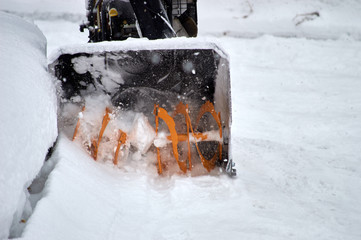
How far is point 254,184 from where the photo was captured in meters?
2.13

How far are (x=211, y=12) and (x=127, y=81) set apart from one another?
7.16 m

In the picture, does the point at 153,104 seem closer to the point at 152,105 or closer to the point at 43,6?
the point at 152,105

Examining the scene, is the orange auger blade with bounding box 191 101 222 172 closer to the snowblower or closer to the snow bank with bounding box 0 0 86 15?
the snowblower

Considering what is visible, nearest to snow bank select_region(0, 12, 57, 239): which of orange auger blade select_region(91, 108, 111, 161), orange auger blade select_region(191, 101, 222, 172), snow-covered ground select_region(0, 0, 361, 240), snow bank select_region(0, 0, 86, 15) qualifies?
snow-covered ground select_region(0, 0, 361, 240)

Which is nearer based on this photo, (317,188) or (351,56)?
(317,188)

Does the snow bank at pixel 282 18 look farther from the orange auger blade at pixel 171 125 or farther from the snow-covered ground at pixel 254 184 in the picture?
the orange auger blade at pixel 171 125

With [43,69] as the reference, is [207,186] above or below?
below

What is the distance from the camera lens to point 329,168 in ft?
8.61

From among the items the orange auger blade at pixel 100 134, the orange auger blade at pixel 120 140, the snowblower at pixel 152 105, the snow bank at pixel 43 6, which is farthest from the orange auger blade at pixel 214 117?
the snow bank at pixel 43 6

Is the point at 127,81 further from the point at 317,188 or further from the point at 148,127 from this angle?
the point at 317,188

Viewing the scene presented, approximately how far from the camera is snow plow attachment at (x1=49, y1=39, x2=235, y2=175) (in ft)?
7.54

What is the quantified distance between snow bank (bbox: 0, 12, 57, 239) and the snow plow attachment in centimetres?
41

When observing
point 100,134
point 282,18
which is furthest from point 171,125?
point 282,18

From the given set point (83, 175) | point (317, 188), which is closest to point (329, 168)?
point (317, 188)
